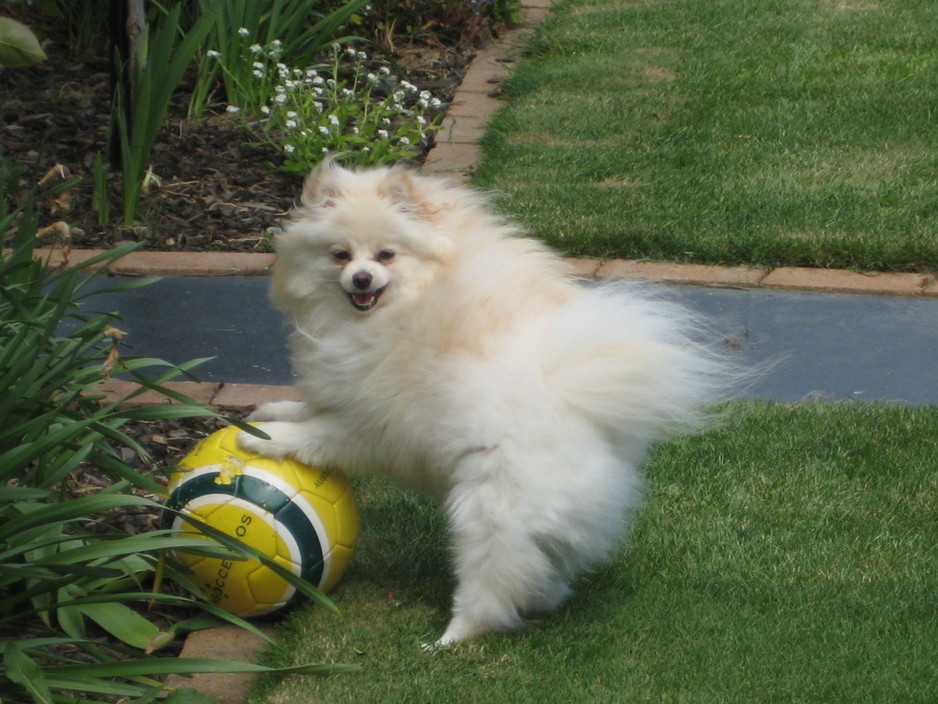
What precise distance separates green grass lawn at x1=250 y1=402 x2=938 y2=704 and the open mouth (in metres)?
0.86

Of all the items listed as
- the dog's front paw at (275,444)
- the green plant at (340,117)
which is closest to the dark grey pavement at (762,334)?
the green plant at (340,117)

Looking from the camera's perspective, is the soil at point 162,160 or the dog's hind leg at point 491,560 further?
the soil at point 162,160

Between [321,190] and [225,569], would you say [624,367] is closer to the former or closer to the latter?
[321,190]

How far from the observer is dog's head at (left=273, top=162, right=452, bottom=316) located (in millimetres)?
3561

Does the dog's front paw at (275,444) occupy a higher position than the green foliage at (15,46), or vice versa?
the green foliage at (15,46)

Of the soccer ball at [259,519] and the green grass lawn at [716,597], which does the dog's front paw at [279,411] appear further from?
the green grass lawn at [716,597]

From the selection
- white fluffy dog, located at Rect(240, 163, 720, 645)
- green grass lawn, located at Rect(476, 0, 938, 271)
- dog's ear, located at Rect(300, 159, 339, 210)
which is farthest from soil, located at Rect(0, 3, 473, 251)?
white fluffy dog, located at Rect(240, 163, 720, 645)

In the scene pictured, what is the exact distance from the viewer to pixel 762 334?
17.1 ft

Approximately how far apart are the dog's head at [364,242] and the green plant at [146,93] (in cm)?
267

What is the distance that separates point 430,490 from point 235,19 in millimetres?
4263

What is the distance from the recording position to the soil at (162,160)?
20.6 feet

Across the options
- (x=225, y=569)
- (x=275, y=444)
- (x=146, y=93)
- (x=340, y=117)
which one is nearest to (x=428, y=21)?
(x=340, y=117)

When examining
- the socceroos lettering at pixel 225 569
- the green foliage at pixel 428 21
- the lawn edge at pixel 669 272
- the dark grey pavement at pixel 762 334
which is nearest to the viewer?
the socceroos lettering at pixel 225 569

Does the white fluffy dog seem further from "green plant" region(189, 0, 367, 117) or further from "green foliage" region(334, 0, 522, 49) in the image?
"green foliage" region(334, 0, 522, 49)
